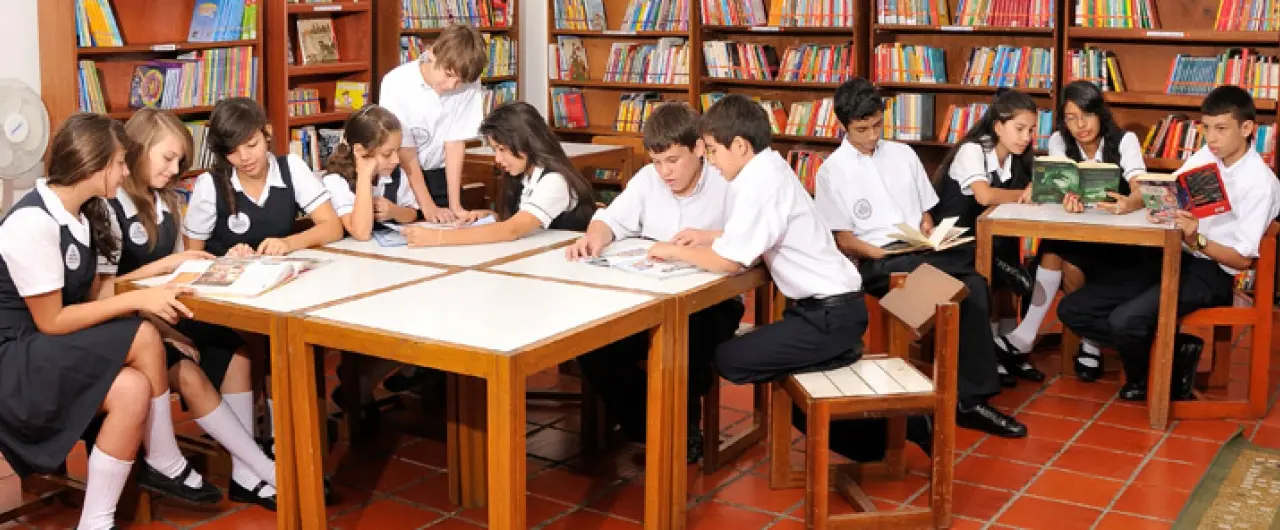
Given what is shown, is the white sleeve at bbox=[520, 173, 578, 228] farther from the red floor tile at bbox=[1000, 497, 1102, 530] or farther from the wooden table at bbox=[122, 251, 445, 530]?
the red floor tile at bbox=[1000, 497, 1102, 530]

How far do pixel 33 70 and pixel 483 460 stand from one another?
9.54 feet

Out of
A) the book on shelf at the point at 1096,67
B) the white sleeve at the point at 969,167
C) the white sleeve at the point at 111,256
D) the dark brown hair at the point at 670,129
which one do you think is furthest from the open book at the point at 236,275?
the book on shelf at the point at 1096,67

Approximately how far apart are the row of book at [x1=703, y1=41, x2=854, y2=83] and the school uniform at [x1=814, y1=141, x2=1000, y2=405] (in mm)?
2373

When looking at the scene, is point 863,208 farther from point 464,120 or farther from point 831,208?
point 464,120

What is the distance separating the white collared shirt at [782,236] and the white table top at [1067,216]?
Answer: 3.41 feet

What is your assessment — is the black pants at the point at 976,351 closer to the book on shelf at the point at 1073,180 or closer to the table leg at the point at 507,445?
the book on shelf at the point at 1073,180

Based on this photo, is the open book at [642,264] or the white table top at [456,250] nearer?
the open book at [642,264]

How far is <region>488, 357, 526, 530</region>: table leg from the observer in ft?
8.99

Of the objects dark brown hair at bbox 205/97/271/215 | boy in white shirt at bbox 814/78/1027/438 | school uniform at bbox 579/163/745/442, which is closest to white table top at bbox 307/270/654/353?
school uniform at bbox 579/163/745/442

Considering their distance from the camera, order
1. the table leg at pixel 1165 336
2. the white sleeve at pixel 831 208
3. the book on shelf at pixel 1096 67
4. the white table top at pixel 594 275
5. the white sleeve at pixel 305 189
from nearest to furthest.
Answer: the white table top at pixel 594 275 → the white sleeve at pixel 305 189 → the table leg at pixel 1165 336 → the white sleeve at pixel 831 208 → the book on shelf at pixel 1096 67

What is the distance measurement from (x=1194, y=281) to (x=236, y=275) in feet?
10.2

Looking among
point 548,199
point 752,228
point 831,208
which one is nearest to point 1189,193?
point 831,208

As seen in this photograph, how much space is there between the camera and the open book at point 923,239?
4469 mm

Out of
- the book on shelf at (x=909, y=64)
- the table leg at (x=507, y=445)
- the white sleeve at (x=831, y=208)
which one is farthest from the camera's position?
the book on shelf at (x=909, y=64)
